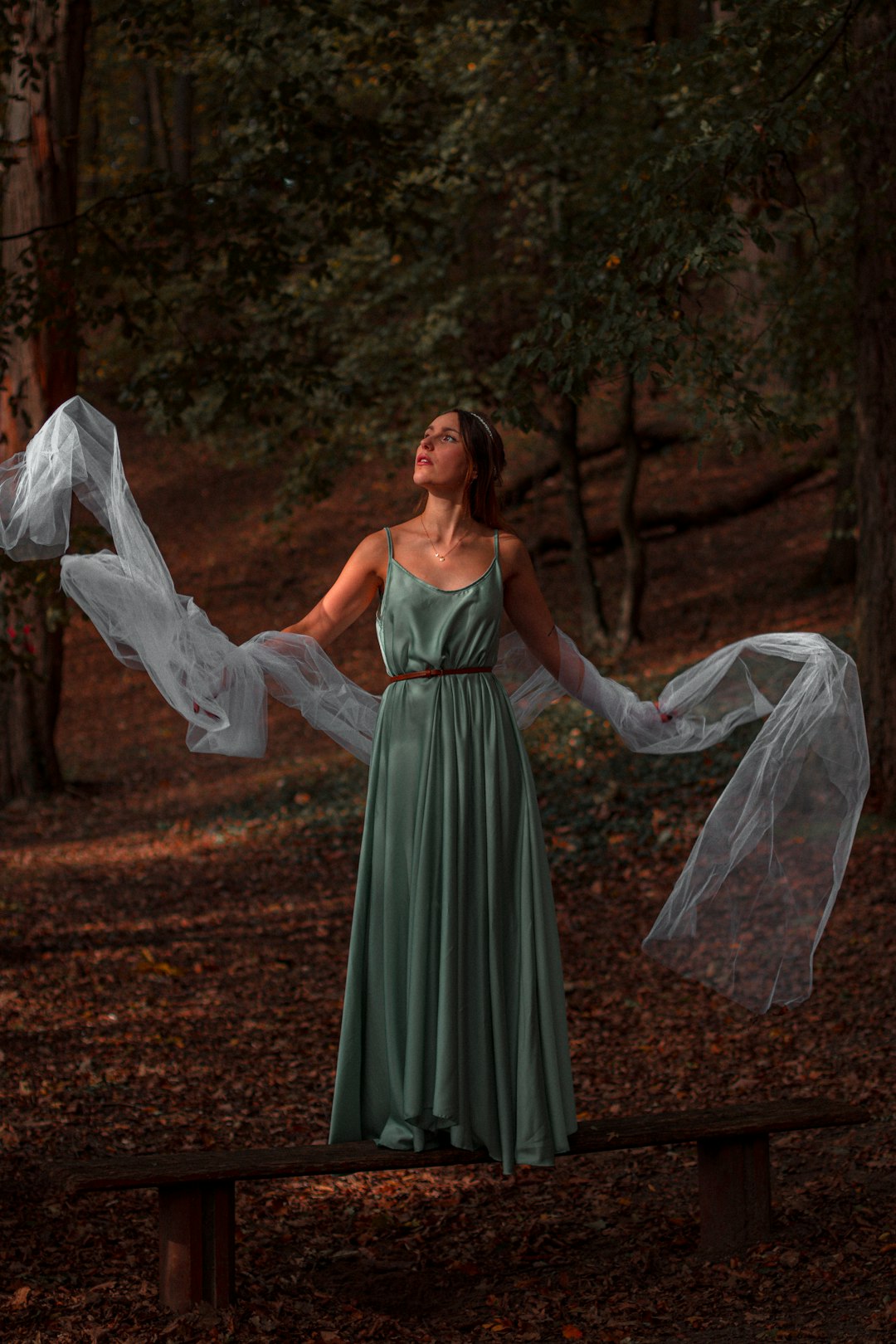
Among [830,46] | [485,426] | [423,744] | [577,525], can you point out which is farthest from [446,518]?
[577,525]

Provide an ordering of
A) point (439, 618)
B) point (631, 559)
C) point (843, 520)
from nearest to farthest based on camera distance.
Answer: point (439, 618), point (843, 520), point (631, 559)

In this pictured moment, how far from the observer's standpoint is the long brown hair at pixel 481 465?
156 inches

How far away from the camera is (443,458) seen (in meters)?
3.94

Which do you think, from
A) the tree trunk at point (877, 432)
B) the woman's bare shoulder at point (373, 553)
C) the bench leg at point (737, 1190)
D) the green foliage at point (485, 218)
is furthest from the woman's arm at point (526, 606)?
the tree trunk at point (877, 432)

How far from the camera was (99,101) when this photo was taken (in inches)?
1086

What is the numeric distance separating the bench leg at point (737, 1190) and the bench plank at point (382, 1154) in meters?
0.10

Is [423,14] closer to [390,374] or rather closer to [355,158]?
[355,158]

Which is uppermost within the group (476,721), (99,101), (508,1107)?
(99,101)

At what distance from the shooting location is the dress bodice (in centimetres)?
391

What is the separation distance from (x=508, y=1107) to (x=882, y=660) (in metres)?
5.70

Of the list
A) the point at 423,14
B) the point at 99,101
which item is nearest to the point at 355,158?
the point at 423,14

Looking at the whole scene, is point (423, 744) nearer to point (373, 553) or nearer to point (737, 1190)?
point (373, 553)

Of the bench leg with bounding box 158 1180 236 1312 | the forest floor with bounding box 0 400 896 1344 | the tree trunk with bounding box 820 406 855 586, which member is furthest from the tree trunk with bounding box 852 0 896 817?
the bench leg with bounding box 158 1180 236 1312

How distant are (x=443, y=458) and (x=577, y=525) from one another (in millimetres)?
12684
